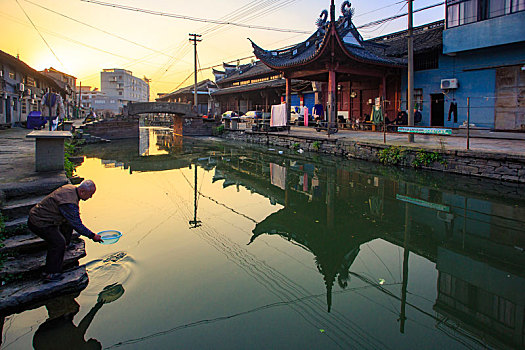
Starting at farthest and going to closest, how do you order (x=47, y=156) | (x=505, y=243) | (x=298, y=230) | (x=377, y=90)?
(x=377, y=90) < (x=47, y=156) < (x=298, y=230) < (x=505, y=243)

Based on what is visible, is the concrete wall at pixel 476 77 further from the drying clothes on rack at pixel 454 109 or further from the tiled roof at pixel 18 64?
the tiled roof at pixel 18 64

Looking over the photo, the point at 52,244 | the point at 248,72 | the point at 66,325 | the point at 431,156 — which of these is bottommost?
the point at 66,325

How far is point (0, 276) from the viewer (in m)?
3.48

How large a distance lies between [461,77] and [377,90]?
15.1ft

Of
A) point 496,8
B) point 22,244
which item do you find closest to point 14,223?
point 22,244

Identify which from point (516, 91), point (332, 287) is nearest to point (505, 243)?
point (332, 287)

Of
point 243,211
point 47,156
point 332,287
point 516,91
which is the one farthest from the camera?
point 516,91

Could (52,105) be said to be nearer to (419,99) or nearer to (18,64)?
(18,64)

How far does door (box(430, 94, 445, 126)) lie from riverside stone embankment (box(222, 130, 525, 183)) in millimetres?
5691

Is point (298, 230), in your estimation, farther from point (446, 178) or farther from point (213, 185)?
point (446, 178)

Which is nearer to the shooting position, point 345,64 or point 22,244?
point 22,244

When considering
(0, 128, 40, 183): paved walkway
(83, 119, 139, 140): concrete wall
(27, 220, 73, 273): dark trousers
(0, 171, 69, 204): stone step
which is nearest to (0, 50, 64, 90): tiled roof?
(83, 119, 139, 140): concrete wall

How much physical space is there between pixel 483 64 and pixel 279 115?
31.7 feet

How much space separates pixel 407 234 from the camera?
5.41 metres
